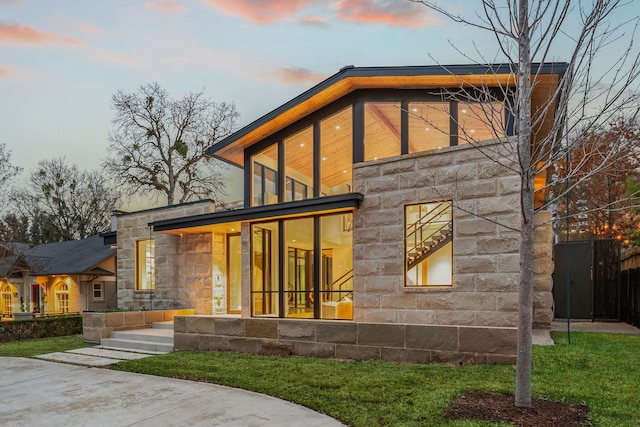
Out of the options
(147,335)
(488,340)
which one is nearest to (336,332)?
(488,340)

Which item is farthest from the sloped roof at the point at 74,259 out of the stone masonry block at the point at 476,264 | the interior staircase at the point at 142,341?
the stone masonry block at the point at 476,264

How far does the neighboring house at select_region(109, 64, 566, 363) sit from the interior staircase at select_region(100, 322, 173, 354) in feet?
1.77

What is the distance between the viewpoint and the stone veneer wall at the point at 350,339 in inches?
269

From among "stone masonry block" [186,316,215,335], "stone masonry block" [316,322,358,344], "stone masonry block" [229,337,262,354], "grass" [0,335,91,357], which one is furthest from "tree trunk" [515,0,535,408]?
"grass" [0,335,91,357]

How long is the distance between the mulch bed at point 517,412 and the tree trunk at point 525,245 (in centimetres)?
16

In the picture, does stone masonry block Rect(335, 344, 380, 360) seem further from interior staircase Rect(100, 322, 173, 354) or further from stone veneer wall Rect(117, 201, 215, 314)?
stone veneer wall Rect(117, 201, 215, 314)

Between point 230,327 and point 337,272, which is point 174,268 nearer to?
point 230,327

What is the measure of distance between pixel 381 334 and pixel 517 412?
3.44 metres

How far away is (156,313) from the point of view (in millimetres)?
12344

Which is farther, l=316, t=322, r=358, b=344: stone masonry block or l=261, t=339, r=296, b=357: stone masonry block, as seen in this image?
l=261, t=339, r=296, b=357: stone masonry block

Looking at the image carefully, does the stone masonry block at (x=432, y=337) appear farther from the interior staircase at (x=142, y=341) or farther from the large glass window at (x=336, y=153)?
the interior staircase at (x=142, y=341)

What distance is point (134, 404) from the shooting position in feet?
17.7

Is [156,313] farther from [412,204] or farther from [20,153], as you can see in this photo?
[20,153]

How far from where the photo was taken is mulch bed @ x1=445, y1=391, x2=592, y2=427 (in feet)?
13.5
